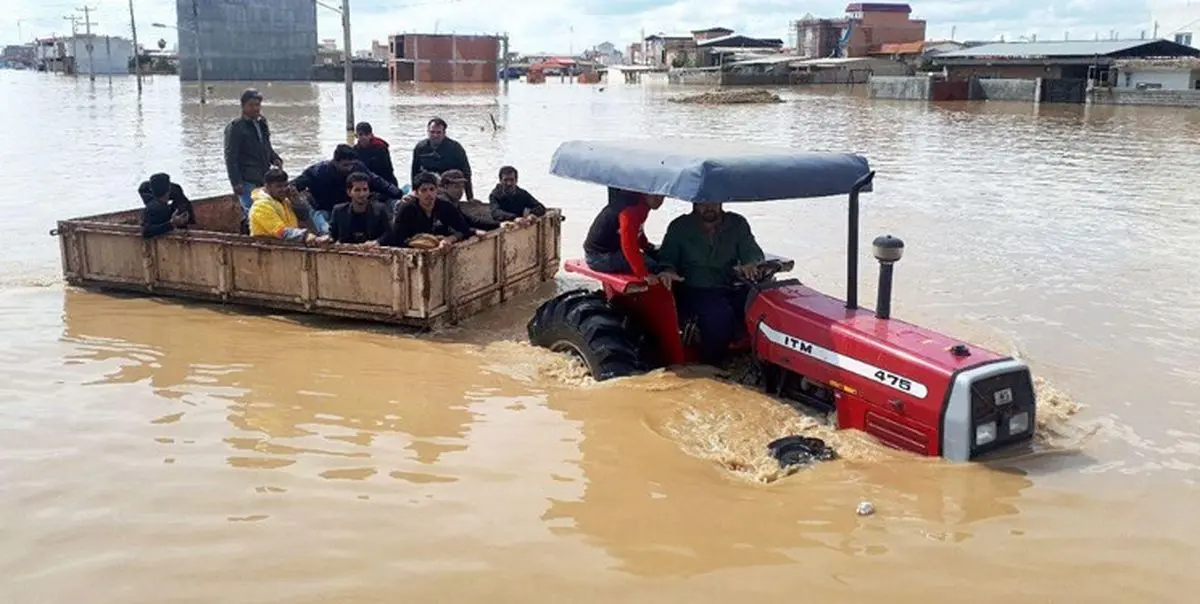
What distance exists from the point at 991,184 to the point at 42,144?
23292 millimetres

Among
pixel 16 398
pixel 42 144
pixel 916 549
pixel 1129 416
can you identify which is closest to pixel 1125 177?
pixel 1129 416

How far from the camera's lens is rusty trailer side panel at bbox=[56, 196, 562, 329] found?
867 cm

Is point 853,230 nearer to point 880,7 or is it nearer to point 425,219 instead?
point 425,219

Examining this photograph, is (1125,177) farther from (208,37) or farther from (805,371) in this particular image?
(208,37)

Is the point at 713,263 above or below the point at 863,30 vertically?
below

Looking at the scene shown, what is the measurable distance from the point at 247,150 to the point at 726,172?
20.9 feet

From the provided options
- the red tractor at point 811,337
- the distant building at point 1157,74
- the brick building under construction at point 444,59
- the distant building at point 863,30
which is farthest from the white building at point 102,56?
the red tractor at point 811,337

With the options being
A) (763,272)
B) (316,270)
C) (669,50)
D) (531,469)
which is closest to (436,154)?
(316,270)

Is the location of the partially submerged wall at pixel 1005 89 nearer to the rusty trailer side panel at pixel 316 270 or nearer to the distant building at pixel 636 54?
the rusty trailer side panel at pixel 316 270

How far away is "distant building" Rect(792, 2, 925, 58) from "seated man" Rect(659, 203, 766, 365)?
83.6m

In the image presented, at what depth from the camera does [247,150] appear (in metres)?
10.6

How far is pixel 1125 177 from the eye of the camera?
70.0ft

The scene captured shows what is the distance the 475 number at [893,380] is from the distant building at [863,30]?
278 feet

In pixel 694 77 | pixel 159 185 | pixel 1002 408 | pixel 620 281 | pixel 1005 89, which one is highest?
pixel 694 77
